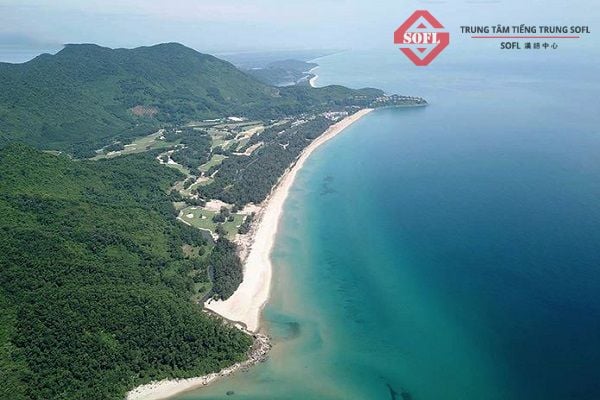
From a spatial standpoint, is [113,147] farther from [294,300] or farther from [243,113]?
[294,300]

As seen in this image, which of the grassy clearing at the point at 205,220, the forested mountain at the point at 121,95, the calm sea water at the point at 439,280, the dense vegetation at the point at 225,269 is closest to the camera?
the calm sea water at the point at 439,280

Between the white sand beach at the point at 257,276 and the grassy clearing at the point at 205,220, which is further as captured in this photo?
the grassy clearing at the point at 205,220

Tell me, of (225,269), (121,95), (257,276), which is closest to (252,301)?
(257,276)

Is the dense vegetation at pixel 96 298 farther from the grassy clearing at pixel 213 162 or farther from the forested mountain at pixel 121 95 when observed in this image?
the forested mountain at pixel 121 95

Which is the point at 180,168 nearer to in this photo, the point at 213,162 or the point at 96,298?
the point at 213,162

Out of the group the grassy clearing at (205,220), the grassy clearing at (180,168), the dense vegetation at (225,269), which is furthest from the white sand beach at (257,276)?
the grassy clearing at (180,168)

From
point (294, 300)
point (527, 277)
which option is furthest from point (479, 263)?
point (294, 300)
